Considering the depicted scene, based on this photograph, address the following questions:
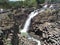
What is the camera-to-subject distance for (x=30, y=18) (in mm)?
39500

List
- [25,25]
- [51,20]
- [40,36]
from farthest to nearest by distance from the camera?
1. [25,25]
2. [51,20]
3. [40,36]

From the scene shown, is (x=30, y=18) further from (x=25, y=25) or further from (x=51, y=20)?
(x=51, y=20)

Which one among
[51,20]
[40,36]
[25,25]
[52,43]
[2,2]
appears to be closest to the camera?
[52,43]

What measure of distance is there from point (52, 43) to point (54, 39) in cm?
76

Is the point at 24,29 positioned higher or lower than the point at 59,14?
lower

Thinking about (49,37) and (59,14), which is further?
(59,14)

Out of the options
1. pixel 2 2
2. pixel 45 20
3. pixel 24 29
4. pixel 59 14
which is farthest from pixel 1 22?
pixel 2 2

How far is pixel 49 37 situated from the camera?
30.7 metres

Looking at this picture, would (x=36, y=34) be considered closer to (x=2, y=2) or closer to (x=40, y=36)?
(x=40, y=36)

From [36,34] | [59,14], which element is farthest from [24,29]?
[59,14]

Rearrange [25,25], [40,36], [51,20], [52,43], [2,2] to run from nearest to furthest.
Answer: [52,43], [40,36], [51,20], [25,25], [2,2]

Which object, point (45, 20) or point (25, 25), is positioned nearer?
point (45, 20)

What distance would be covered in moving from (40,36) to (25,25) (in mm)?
6159

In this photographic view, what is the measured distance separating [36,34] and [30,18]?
597 centimetres
